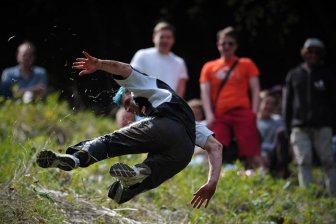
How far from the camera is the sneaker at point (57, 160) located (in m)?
4.75

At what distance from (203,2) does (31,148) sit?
805 centimetres

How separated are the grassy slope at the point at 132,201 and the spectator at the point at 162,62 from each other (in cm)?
120

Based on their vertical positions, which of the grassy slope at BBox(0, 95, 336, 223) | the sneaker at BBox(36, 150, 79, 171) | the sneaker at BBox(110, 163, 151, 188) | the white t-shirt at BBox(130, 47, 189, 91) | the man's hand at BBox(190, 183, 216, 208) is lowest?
the grassy slope at BBox(0, 95, 336, 223)

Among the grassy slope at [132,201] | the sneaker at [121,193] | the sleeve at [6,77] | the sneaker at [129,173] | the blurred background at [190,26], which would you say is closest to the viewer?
the sneaker at [129,173]

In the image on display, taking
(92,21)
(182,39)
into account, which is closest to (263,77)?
(182,39)

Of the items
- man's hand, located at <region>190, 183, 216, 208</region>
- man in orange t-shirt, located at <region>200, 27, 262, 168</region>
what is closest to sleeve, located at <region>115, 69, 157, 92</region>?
man's hand, located at <region>190, 183, 216, 208</region>

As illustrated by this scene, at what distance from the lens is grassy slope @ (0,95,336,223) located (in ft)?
18.1

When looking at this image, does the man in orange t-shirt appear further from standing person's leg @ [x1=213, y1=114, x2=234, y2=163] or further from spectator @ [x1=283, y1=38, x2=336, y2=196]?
spectator @ [x1=283, y1=38, x2=336, y2=196]

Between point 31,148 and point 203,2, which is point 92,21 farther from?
point 31,148

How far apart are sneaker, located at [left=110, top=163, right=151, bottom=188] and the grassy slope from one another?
30.3 inches

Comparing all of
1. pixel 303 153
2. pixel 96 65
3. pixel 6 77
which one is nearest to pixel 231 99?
pixel 303 153

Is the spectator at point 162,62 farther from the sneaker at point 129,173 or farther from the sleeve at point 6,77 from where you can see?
the sneaker at point 129,173

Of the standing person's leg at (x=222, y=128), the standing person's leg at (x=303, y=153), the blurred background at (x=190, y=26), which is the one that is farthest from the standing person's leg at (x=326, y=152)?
the blurred background at (x=190, y=26)

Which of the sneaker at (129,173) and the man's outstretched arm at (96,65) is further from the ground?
the man's outstretched arm at (96,65)
